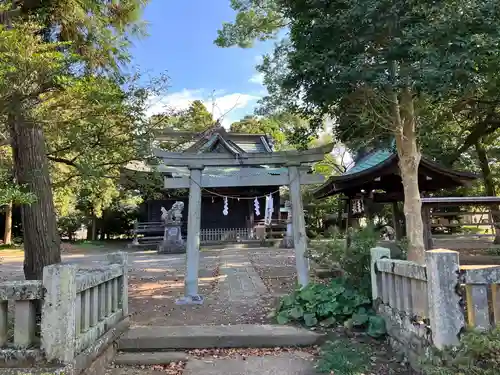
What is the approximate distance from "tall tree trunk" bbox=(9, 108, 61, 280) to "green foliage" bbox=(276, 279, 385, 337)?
3577mm

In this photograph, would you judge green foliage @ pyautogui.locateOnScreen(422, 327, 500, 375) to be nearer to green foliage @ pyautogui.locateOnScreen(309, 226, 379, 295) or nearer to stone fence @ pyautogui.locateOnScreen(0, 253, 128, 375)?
green foliage @ pyautogui.locateOnScreen(309, 226, 379, 295)

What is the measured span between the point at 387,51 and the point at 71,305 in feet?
15.9

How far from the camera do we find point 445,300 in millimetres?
3213

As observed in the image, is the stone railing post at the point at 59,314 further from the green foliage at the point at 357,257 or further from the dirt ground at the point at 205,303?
the green foliage at the point at 357,257

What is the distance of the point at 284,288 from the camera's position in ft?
27.2

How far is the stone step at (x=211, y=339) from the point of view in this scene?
4684 millimetres

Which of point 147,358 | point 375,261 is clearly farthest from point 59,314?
point 375,261

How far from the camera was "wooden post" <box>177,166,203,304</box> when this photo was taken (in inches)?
280

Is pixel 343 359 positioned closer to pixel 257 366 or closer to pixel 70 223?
pixel 257 366

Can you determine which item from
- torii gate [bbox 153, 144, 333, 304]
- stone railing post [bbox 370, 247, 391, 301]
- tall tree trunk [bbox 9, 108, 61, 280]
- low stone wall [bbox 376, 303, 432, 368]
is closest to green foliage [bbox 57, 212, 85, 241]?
torii gate [bbox 153, 144, 333, 304]

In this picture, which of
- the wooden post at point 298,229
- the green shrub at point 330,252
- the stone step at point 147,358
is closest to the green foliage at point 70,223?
the wooden post at point 298,229

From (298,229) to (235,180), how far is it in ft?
5.36

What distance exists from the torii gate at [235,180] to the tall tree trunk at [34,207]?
2.00 m

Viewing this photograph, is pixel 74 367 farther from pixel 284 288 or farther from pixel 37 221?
pixel 284 288
